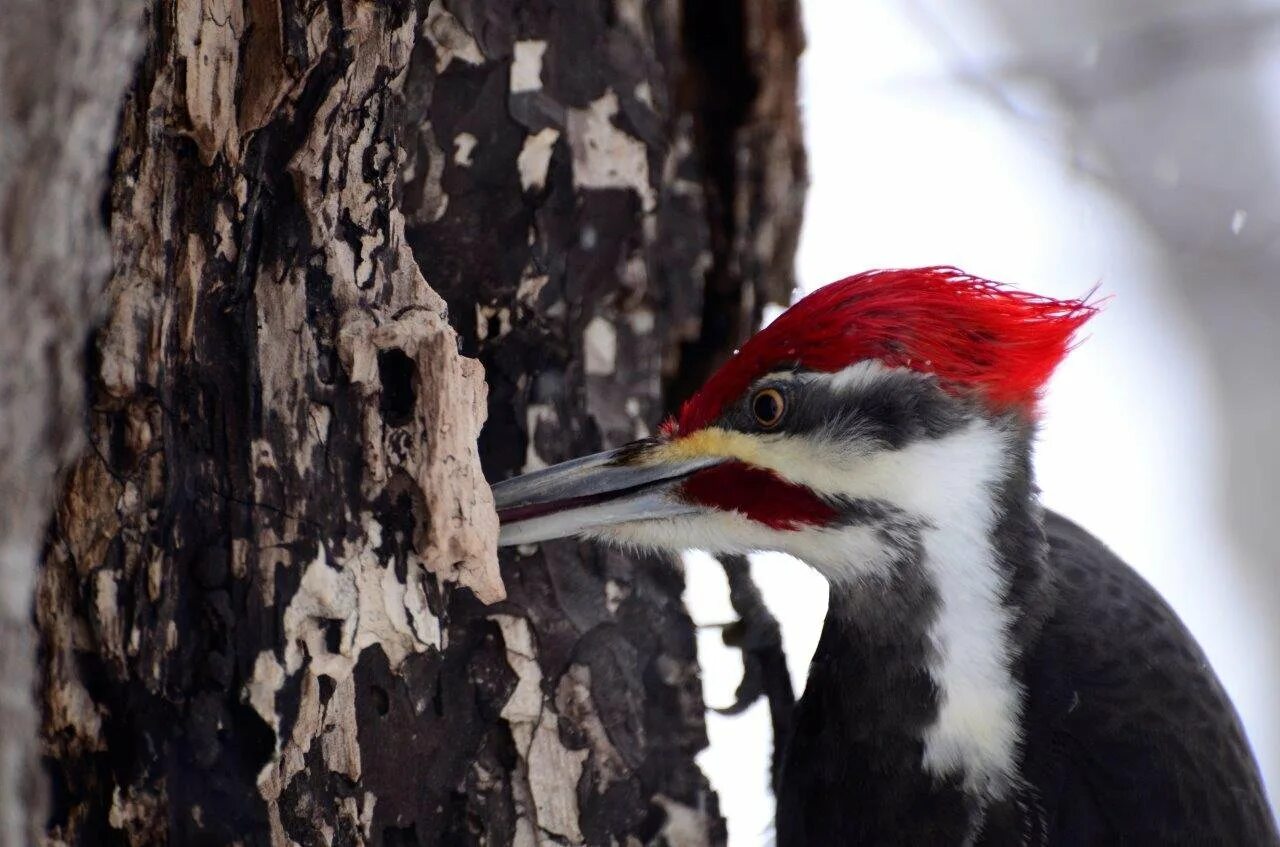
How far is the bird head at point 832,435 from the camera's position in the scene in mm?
1781

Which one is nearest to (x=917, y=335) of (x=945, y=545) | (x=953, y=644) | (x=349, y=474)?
(x=945, y=545)

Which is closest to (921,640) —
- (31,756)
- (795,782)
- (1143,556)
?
(795,782)

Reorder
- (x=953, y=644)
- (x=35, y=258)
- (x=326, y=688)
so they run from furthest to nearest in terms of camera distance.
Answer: (x=953, y=644)
(x=326, y=688)
(x=35, y=258)

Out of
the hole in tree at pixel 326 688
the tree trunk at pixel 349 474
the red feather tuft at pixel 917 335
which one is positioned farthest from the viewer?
the red feather tuft at pixel 917 335

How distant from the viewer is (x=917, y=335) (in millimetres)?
1778

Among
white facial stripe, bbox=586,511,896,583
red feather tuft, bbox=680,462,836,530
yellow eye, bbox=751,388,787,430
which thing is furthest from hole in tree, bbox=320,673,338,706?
yellow eye, bbox=751,388,787,430

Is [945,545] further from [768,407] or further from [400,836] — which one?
[400,836]

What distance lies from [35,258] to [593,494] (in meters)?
0.88

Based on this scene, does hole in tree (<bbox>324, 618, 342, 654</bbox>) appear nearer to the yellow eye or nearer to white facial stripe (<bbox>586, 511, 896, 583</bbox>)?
white facial stripe (<bbox>586, 511, 896, 583</bbox>)

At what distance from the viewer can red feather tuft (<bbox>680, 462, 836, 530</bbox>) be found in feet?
5.99

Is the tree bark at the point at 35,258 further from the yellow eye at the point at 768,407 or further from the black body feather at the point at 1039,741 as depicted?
the black body feather at the point at 1039,741

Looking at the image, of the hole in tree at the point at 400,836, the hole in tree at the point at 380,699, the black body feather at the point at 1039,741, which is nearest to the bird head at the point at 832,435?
the black body feather at the point at 1039,741

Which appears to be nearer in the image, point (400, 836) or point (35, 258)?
point (35, 258)

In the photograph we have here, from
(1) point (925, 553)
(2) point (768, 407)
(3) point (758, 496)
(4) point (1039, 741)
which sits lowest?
(4) point (1039, 741)
